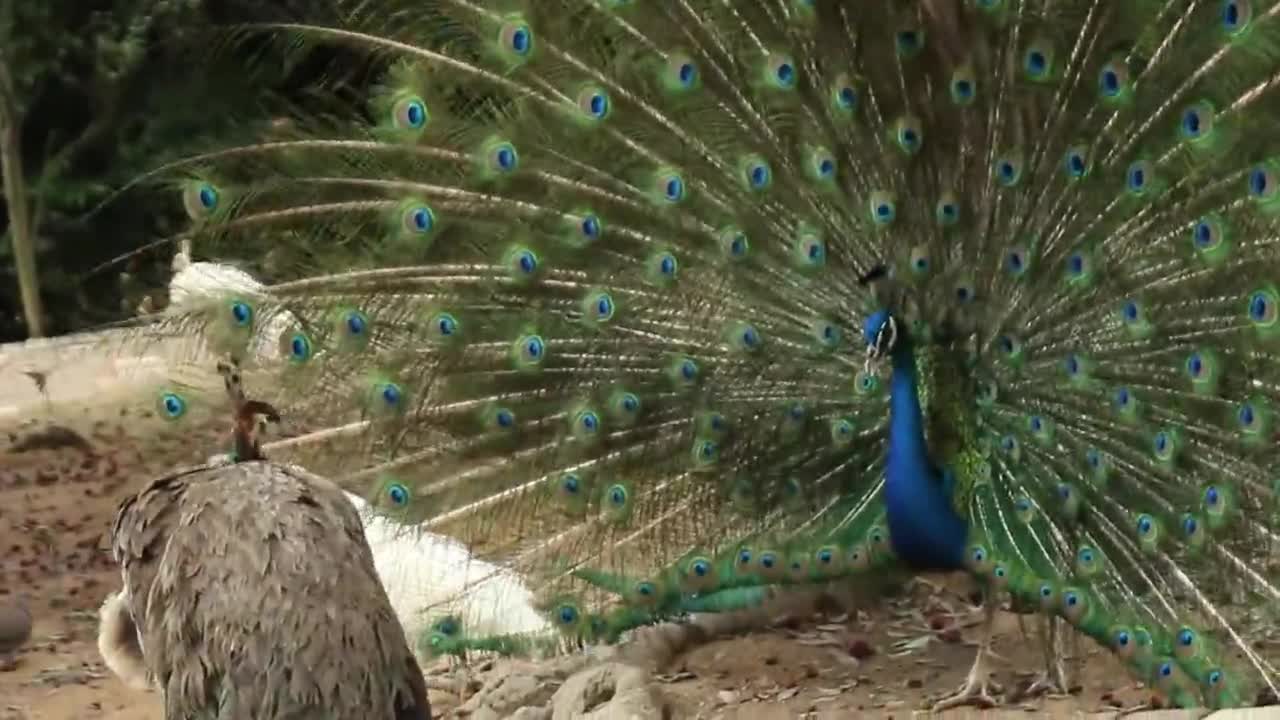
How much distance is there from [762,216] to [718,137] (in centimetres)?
21

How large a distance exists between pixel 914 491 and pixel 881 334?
1.22 feet

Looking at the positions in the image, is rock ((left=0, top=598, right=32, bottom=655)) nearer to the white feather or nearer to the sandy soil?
the sandy soil

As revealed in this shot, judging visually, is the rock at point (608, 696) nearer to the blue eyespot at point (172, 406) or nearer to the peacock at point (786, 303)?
the peacock at point (786, 303)

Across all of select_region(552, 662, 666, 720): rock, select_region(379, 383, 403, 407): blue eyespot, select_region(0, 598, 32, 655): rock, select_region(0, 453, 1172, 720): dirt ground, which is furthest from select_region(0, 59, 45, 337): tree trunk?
select_region(552, 662, 666, 720): rock

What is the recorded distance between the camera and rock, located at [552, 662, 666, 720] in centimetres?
329

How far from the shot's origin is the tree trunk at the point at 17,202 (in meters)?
8.07

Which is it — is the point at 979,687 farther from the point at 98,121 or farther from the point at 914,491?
the point at 98,121

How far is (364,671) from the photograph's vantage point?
2.30m

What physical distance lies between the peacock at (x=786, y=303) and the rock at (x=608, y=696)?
0.31 meters

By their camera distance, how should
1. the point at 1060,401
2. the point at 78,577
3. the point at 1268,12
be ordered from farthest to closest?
the point at 78,577, the point at 1060,401, the point at 1268,12

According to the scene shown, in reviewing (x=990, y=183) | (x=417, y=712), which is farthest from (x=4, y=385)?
(x=417, y=712)

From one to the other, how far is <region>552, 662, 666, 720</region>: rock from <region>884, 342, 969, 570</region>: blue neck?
0.64m

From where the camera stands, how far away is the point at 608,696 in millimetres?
3406

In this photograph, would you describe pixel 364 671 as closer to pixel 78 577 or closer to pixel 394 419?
pixel 394 419
